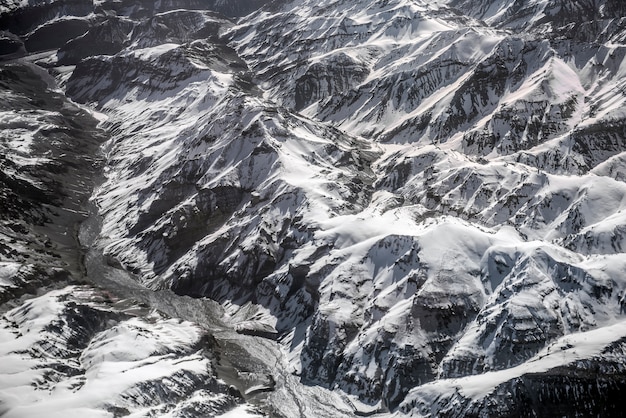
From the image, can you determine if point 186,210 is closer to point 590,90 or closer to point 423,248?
point 423,248

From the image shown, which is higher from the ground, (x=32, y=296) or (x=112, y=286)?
(x=32, y=296)

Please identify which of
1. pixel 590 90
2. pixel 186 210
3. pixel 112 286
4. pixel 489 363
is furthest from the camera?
pixel 590 90

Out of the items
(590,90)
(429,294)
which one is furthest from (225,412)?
(590,90)

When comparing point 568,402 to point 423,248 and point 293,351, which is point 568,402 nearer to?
point 423,248

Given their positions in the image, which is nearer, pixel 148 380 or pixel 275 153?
pixel 148 380

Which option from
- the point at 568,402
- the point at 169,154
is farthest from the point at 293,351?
the point at 169,154

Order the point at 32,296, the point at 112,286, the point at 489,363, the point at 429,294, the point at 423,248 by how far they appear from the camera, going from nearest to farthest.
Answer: the point at 489,363
the point at 429,294
the point at 423,248
the point at 32,296
the point at 112,286
